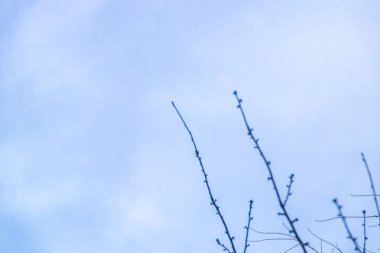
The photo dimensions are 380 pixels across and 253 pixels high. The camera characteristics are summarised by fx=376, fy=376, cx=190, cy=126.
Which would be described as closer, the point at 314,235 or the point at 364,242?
the point at 364,242

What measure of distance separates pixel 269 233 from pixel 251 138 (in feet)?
5.12

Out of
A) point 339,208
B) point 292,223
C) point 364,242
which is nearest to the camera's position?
point 339,208

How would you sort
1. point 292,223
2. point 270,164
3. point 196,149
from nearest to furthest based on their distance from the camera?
point 292,223 → point 270,164 → point 196,149

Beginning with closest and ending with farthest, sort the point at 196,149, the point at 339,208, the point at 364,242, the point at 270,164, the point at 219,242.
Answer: the point at 339,208 → the point at 270,164 → the point at 364,242 → the point at 196,149 → the point at 219,242

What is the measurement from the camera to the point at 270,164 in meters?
3.24

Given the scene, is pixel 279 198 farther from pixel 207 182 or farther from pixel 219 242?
pixel 219 242

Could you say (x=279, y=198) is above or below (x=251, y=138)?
below

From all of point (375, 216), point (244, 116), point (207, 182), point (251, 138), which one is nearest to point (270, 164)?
point (251, 138)

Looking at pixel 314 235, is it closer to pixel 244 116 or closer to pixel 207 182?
pixel 207 182

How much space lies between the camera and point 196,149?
3.92m

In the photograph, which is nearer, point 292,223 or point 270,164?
point 292,223

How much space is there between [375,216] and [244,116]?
74.5 inches

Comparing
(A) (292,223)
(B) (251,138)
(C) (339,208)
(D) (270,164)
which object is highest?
(B) (251,138)

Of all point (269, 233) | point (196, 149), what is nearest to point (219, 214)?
point (196, 149)
